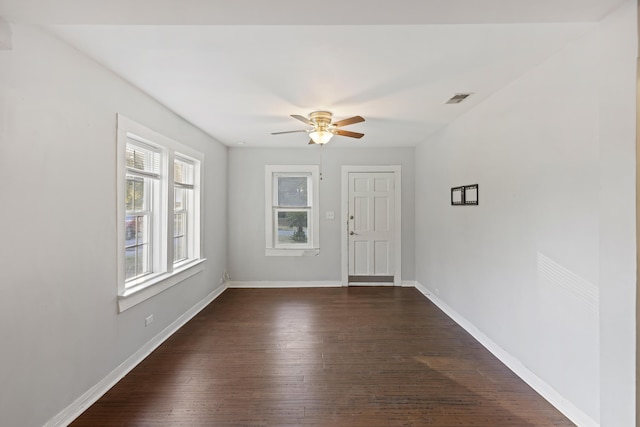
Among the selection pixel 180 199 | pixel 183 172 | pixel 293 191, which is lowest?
pixel 180 199

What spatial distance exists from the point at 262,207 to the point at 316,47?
11.4 ft

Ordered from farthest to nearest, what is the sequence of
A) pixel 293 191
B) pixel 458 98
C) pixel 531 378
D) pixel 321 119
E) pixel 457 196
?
pixel 293 191 < pixel 457 196 < pixel 321 119 < pixel 458 98 < pixel 531 378

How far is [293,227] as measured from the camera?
5250mm

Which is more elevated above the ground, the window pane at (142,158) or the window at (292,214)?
the window pane at (142,158)

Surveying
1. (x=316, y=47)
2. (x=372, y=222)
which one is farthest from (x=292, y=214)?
(x=316, y=47)

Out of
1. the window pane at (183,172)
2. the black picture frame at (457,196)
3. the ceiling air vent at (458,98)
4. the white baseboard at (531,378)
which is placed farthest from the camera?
the window pane at (183,172)

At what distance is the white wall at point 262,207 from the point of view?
Answer: 16.8ft

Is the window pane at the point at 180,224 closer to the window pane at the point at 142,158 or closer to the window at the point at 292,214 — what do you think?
the window pane at the point at 142,158

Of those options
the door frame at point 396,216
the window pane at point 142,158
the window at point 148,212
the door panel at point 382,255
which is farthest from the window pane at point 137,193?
the door panel at point 382,255

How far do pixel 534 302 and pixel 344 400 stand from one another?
1.59 meters

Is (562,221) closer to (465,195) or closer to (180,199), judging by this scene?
(465,195)

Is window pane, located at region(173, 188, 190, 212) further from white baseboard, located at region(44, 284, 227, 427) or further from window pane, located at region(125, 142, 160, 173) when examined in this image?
white baseboard, located at region(44, 284, 227, 427)

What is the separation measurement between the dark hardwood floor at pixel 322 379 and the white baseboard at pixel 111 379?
49 mm

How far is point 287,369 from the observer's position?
2527 millimetres
